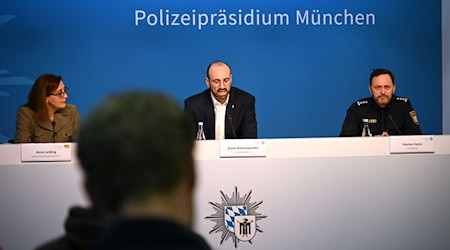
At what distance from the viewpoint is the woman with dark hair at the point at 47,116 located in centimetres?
445

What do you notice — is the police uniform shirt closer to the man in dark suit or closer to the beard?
the beard

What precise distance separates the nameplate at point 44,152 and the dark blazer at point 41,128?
1.09 m

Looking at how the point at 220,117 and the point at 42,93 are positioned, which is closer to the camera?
the point at 42,93

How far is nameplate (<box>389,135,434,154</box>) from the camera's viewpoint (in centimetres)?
337

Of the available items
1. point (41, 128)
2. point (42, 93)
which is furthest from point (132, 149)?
point (42, 93)

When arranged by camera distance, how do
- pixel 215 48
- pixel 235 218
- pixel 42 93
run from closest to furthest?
pixel 235 218
pixel 42 93
pixel 215 48

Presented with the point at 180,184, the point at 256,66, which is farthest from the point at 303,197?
the point at 256,66

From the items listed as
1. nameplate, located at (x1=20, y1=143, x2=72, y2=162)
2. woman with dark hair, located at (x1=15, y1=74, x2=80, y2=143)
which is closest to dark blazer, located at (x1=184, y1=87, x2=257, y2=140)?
woman with dark hair, located at (x1=15, y1=74, x2=80, y2=143)

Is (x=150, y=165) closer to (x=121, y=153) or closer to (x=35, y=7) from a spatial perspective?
(x=121, y=153)

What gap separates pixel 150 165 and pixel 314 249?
268cm

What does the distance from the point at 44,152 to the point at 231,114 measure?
205cm

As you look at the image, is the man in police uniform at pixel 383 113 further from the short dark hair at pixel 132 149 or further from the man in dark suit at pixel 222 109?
the short dark hair at pixel 132 149

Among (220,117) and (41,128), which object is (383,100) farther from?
(41,128)

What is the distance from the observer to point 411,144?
339 centimetres
